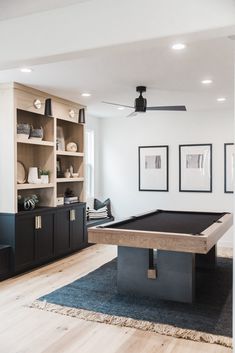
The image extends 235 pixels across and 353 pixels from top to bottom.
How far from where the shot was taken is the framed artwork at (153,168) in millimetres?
7488

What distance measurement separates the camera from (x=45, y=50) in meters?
2.54

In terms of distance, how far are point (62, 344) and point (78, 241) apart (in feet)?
11.3

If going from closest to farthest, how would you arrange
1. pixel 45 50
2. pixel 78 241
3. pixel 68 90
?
1. pixel 45 50
2. pixel 68 90
3. pixel 78 241

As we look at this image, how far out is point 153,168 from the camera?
7582 millimetres

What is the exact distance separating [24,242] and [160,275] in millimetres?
2056

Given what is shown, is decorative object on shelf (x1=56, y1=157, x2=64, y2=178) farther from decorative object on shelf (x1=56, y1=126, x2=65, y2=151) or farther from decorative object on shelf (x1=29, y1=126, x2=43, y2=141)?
decorative object on shelf (x1=29, y1=126, x2=43, y2=141)

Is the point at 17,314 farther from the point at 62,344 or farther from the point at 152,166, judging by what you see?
the point at 152,166

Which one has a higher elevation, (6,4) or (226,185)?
(6,4)

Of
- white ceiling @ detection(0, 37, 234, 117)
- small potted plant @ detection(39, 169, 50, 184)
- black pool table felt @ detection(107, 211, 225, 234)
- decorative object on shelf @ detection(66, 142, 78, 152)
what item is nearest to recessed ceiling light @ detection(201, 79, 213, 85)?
white ceiling @ detection(0, 37, 234, 117)

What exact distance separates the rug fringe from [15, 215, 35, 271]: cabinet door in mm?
1142

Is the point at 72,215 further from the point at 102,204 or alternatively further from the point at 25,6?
the point at 25,6

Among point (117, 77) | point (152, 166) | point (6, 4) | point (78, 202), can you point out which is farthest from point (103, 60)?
point (152, 166)

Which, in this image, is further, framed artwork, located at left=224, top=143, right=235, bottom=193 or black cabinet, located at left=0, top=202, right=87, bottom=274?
framed artwork, located at left=224, top=143, right=235, bottom=193

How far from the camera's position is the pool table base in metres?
3.89
